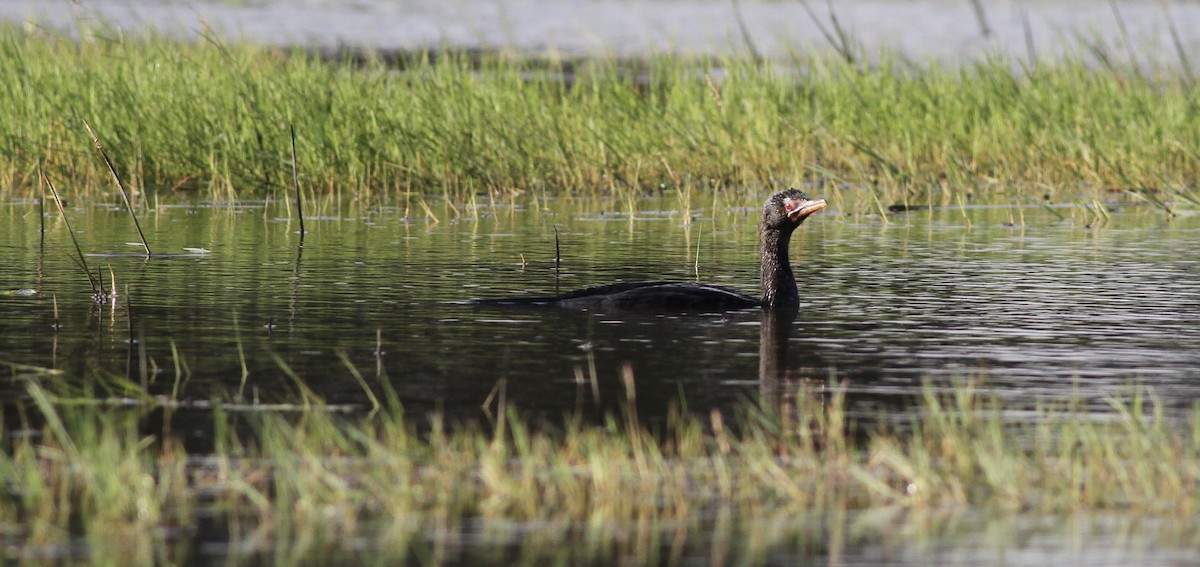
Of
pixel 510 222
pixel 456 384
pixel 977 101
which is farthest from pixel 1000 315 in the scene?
pixel 977 101

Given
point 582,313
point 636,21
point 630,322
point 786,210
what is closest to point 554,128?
point 786,210

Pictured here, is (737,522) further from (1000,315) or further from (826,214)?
(826,214)

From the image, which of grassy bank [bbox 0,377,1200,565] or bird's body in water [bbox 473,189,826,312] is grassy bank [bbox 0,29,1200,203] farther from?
grassy bank [bbox 0,377,1200,565]

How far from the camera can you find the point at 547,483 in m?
5.51

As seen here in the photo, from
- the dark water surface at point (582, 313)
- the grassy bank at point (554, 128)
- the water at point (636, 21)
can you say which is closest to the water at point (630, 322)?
the dark water surface at point (582, 313)

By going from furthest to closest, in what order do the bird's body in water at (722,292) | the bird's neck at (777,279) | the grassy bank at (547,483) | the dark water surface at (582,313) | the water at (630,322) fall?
the bird's neck at (777,279), the bird's body in water at (722,292), the dark water surface at (582,313), the water at (630,322), the grassy bank at (547,483)

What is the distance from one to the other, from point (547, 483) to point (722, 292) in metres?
4.32

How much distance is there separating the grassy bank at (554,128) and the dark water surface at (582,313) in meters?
1.11

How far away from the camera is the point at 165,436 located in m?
6.13

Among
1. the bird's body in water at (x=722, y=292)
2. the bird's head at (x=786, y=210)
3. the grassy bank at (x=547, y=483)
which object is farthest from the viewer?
the bird's head at (x=786, y=210)

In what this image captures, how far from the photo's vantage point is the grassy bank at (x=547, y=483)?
5059 millimetres

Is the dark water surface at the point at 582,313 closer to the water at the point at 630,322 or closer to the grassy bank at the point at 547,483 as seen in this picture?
the water at the point at 630,322

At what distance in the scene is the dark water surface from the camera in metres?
7.42

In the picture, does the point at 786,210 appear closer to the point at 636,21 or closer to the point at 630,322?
the point at 630,322
